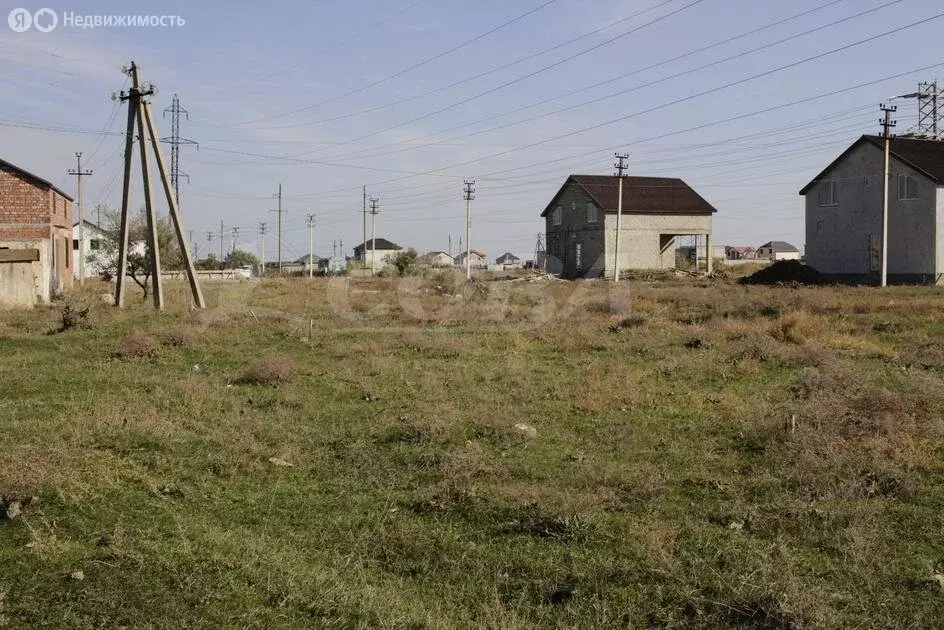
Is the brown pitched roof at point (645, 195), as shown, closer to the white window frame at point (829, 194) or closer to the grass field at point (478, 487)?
the white window frame at point (829, 194)

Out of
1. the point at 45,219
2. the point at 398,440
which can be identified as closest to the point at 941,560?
the point at 398,440

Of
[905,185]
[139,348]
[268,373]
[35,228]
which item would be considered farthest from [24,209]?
[905,185]

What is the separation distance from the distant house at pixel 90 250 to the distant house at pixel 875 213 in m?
39.2

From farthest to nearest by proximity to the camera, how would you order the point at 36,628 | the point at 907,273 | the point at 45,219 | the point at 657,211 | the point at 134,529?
the point at 657,211 < the point at 907,273 < the point at 45,219 < the point at 134,529 < the point at 36,628

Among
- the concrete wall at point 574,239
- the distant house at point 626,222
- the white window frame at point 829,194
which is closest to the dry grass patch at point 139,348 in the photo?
the distant house at point 626,222

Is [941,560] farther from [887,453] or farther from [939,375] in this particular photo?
[939,375]

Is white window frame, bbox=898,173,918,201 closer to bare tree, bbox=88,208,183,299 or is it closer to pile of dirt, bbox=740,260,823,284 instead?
pile of dirt, bbox=740,260,823,284

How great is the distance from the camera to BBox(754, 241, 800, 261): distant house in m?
107

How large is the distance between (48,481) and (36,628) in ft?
8.86

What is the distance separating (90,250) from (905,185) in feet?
176

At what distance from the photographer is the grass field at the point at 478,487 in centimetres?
527

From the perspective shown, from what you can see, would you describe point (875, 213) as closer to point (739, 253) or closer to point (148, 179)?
point (148, 179)

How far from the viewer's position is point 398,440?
9680 mm

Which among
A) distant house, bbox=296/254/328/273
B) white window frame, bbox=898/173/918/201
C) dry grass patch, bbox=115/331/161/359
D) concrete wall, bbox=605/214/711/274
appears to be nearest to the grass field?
dry grass patch, bbox=115/331/161/359
